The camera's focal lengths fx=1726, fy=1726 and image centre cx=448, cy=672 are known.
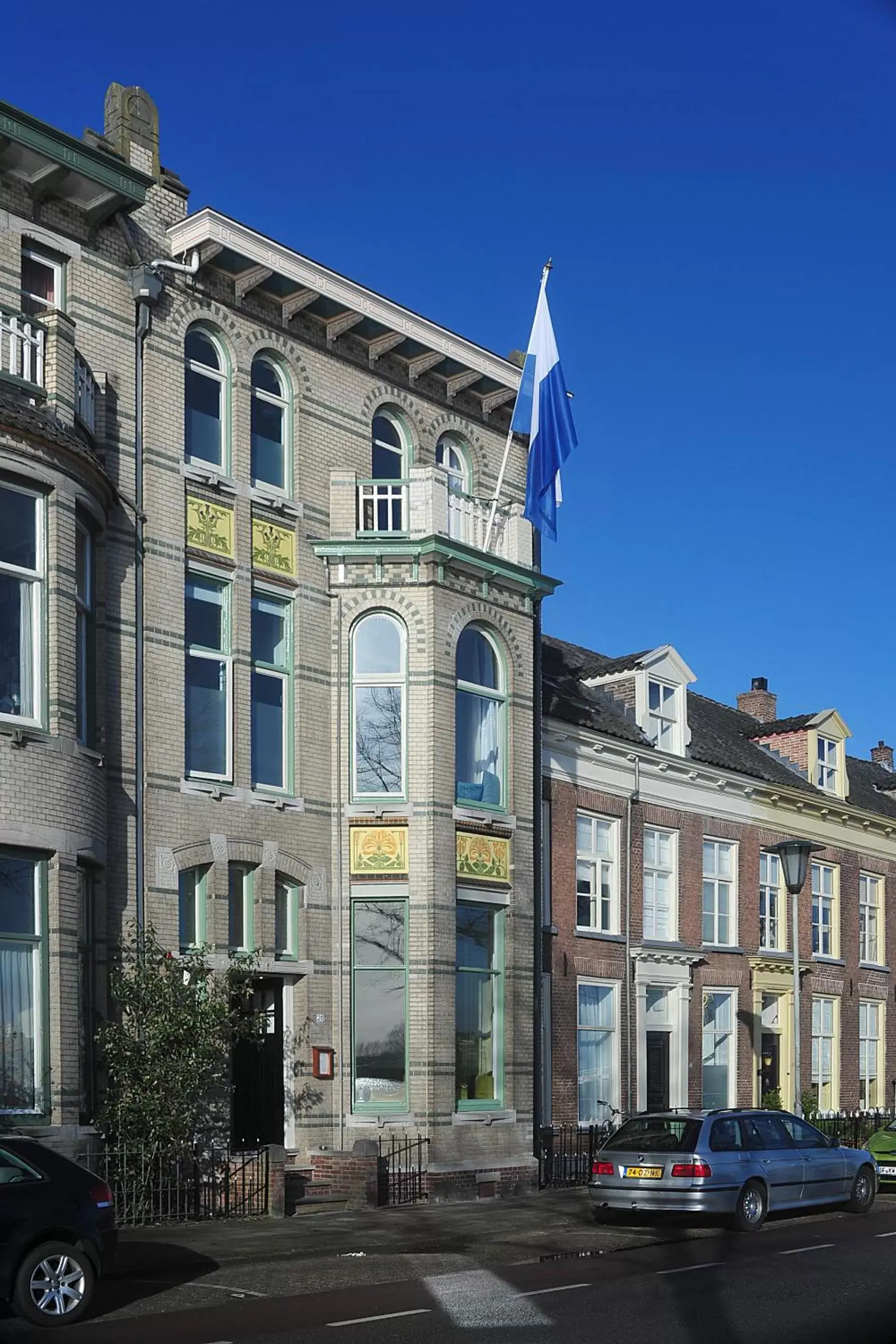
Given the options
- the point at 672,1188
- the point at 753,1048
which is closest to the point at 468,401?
the point at 672,1188

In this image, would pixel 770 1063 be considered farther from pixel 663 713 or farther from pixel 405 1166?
pixel 405 1166

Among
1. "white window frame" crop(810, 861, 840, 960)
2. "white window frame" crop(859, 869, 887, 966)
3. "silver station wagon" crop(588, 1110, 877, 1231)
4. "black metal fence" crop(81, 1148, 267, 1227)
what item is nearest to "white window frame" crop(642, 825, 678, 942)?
"white window frame" crop(810, 861, 840, 960)

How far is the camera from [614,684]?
3491 centimetres

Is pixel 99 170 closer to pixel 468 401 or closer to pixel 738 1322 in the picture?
pixel 468 401

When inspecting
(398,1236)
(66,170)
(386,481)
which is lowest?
(398,1236)

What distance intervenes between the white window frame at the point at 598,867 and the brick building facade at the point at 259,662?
504 cm

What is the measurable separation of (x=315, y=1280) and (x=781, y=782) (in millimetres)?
24276

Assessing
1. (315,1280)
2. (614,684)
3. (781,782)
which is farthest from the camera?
(781,782)

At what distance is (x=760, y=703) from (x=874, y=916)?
5965 mm

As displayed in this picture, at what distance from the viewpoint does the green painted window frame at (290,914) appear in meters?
24.0

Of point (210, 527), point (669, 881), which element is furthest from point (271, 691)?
point (669, 881)

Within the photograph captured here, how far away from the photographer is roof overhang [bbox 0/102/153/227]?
69.3 ft

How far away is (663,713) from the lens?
35094 mm

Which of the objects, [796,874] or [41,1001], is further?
[796,874]
